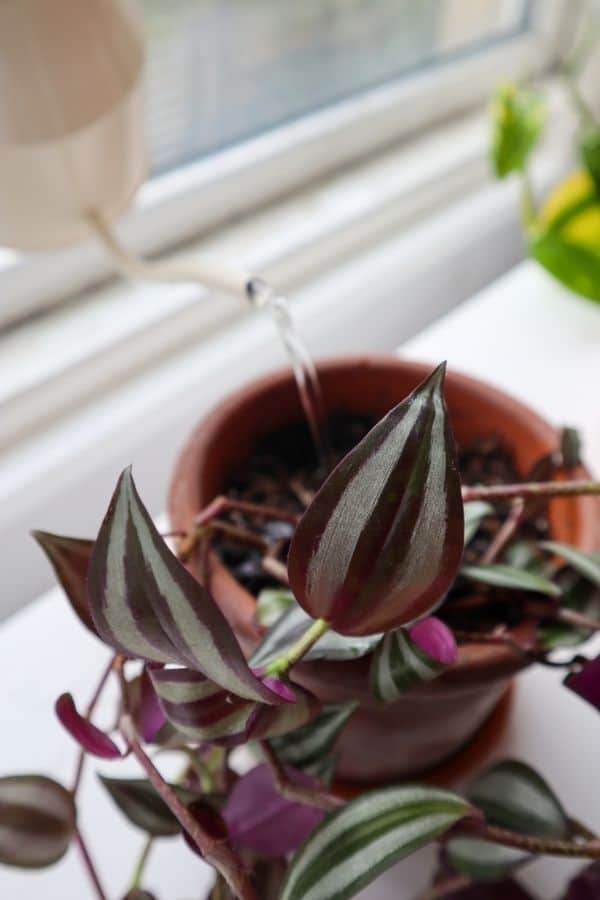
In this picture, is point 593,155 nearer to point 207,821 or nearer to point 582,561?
point 582,561

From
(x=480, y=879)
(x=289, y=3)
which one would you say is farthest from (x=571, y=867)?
(x=289, y=3)

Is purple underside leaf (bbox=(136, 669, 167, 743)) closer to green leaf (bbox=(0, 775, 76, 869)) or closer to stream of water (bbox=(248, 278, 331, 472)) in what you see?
green leaf (bbox=(0, 775, 76, 869))

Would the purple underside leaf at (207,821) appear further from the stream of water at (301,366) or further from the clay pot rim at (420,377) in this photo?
the stream of water at (301,366)

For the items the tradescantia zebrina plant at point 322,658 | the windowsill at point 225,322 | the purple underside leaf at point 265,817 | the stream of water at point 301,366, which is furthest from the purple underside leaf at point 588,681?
the windowsill at point 225,322

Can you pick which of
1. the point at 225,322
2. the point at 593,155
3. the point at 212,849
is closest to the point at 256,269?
the point at 225,322

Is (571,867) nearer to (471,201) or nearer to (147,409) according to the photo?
(147,409)

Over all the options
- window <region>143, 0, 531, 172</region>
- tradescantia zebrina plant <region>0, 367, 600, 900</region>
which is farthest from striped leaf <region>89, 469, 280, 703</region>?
window <region>143, 0, 531, 172</region>
